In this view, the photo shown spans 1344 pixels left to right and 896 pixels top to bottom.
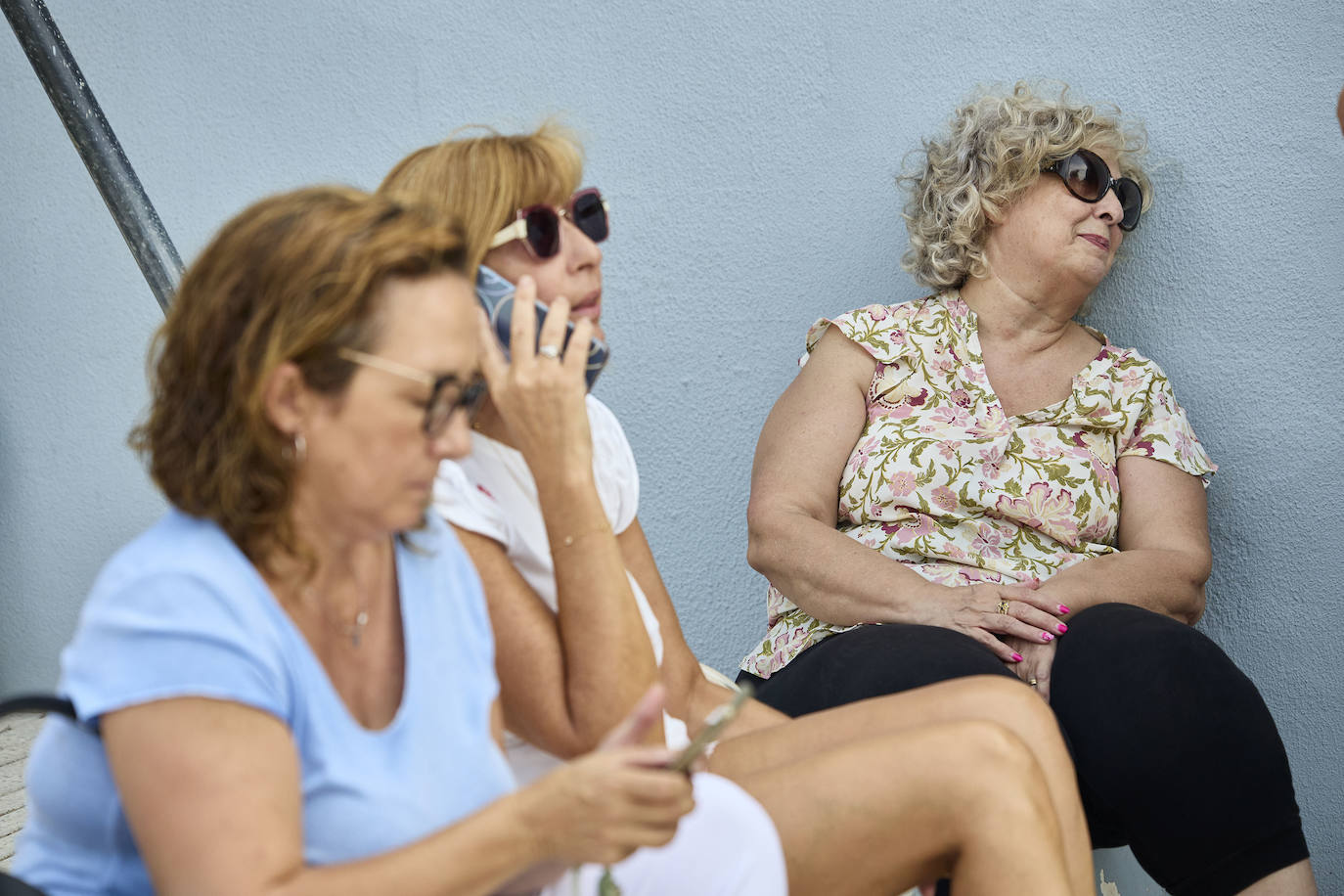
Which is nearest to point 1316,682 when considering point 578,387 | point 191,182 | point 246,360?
point 578,387

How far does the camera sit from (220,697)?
1073 millimetres

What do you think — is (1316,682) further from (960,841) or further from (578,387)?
(578,387)

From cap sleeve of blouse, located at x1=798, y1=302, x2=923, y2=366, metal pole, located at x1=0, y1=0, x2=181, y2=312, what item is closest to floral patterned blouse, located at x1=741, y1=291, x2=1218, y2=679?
cap sleeve of blouse, located at x1=798, y1=302, x2=923, y2=366

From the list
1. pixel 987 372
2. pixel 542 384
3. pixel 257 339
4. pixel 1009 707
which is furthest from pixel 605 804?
pixel 987 372

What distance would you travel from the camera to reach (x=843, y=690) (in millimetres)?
2076

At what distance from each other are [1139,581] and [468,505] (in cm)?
144

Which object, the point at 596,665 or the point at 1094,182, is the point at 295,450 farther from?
the point at 1094,182

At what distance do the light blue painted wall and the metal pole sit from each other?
1.02 meters

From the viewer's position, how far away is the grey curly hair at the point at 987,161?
9.05 feet

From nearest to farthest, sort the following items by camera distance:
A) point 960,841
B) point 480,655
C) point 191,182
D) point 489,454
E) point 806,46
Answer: point 480,655 < point 960,841 < point 489,454 < point 806,46 < point 191,182

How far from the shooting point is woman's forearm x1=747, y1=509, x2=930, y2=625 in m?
2.38

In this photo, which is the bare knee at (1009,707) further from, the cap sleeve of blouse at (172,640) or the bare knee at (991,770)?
the cap sleeve of blouse at (172,640)

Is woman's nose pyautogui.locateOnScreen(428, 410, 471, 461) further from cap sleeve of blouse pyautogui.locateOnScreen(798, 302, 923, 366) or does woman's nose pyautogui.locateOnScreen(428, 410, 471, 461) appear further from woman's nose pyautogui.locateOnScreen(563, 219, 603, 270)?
cap sleeve of blouse pyautogui.locateOnScreen(798, 302, 923, 366)

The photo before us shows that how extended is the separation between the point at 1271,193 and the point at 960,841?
77.5 inches
